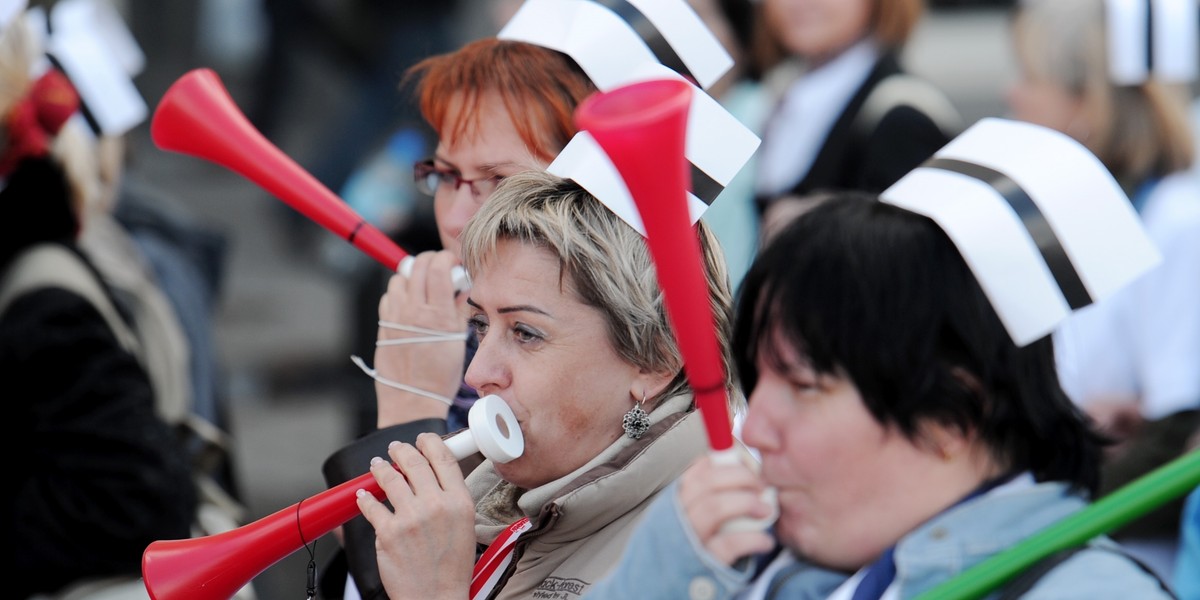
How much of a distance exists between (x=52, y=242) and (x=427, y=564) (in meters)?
1.81

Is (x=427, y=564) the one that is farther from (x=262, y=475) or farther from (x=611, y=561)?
(x=262, y=475)

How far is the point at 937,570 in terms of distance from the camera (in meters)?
1.62

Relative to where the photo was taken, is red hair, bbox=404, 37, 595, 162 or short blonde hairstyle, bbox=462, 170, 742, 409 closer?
short blonde hairstyle, bbox=462, 170, 742, 409

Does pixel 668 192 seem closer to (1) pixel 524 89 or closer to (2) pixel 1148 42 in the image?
(1) pixel 524 89

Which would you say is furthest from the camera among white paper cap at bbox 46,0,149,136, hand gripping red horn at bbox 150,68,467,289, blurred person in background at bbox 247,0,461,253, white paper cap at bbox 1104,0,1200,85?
blurred person in background at bbox 247,0,461,253

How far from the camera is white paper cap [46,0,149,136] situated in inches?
178

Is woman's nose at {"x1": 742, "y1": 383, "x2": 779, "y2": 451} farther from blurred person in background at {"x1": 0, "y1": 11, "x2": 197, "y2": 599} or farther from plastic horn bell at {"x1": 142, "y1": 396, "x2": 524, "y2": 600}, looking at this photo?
blurred person in background at {"x1": 0, "y1": 11, "x2": 197, "y2": 599}

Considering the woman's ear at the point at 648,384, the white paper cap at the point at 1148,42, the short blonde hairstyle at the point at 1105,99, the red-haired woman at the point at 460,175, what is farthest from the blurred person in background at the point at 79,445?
the white paper cap at the point at 1148,42

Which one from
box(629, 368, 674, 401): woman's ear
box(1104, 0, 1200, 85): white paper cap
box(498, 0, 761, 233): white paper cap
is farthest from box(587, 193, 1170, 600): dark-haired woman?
box(1104, 0, 1200, 85): white paper cap

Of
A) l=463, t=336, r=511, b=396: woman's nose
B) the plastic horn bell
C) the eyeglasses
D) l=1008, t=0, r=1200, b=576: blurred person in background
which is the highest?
the eyeglasses

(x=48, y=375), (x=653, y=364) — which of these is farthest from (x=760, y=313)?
(x=48, y=375)

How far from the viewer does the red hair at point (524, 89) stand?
2.71 m

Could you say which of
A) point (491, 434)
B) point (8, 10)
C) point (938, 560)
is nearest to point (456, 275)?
point (491, 434)

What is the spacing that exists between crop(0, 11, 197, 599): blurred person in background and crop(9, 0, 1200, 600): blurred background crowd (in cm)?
183
